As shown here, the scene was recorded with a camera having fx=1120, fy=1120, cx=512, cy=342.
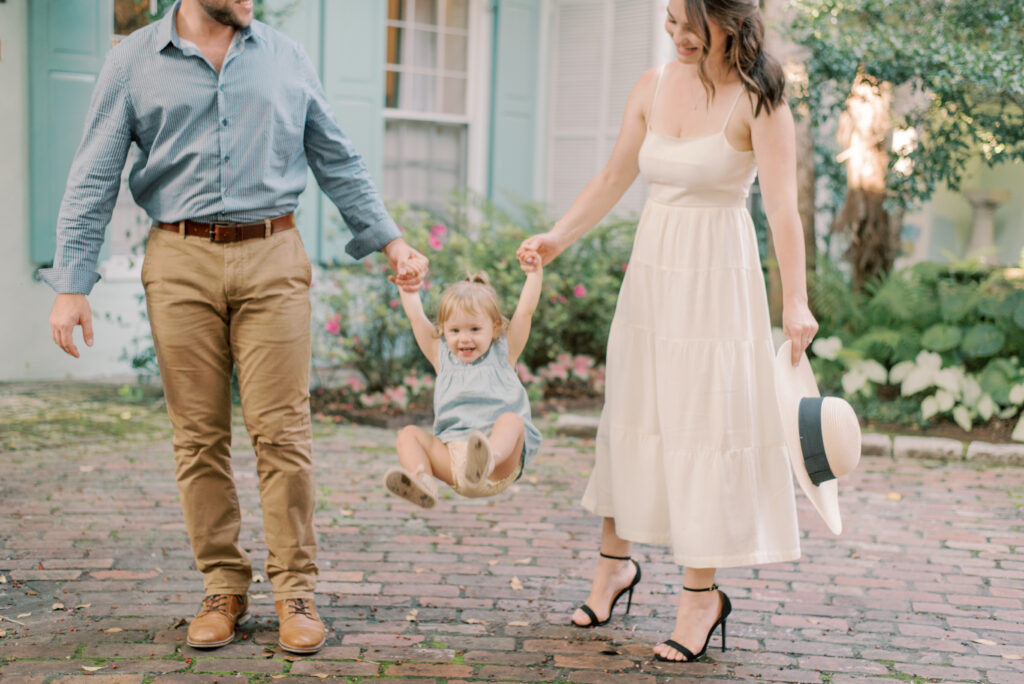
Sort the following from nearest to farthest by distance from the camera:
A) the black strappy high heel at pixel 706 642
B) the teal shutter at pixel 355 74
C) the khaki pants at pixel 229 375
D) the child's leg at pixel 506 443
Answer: the child's leg at pixel 506 443
the khaki pants at pixel 229 375
the black strappy high heel at pixel 706 642
the teal shutter at pixel 355 74

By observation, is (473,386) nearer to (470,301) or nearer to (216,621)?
(470,301)

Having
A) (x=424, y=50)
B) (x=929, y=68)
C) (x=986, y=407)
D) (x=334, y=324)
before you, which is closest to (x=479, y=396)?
(x=334, y=324)

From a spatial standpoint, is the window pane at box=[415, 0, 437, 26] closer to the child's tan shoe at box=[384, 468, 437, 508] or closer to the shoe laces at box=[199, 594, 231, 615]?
the shoe laces at box=[199, 594, 231, 615]

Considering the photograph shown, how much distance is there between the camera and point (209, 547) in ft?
11.6

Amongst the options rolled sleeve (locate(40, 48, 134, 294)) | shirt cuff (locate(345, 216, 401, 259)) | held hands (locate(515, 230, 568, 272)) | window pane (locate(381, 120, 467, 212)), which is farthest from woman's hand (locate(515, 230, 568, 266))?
window pane (locate(381, 120, 467, 212))

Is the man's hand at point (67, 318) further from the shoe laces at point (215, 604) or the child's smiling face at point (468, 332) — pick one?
the child's smiling face at point (468, 332)

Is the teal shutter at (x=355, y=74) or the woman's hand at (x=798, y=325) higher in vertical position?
the teal shutter at (x=355, y=74)

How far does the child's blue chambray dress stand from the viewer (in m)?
3.29

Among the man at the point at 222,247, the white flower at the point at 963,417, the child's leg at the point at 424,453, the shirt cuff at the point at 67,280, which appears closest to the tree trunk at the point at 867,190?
the white flower at the point at 963,417

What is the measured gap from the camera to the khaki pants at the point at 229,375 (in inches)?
132

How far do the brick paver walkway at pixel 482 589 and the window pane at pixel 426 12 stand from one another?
486cm

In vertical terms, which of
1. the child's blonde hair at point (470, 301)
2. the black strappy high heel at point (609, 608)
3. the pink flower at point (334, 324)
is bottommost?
the black strappy high heel at point (609, 608)

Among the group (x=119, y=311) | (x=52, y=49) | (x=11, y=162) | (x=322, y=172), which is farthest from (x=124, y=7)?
(x=322, y=172)

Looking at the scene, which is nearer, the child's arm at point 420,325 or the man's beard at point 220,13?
the man's beard at point 220,13
